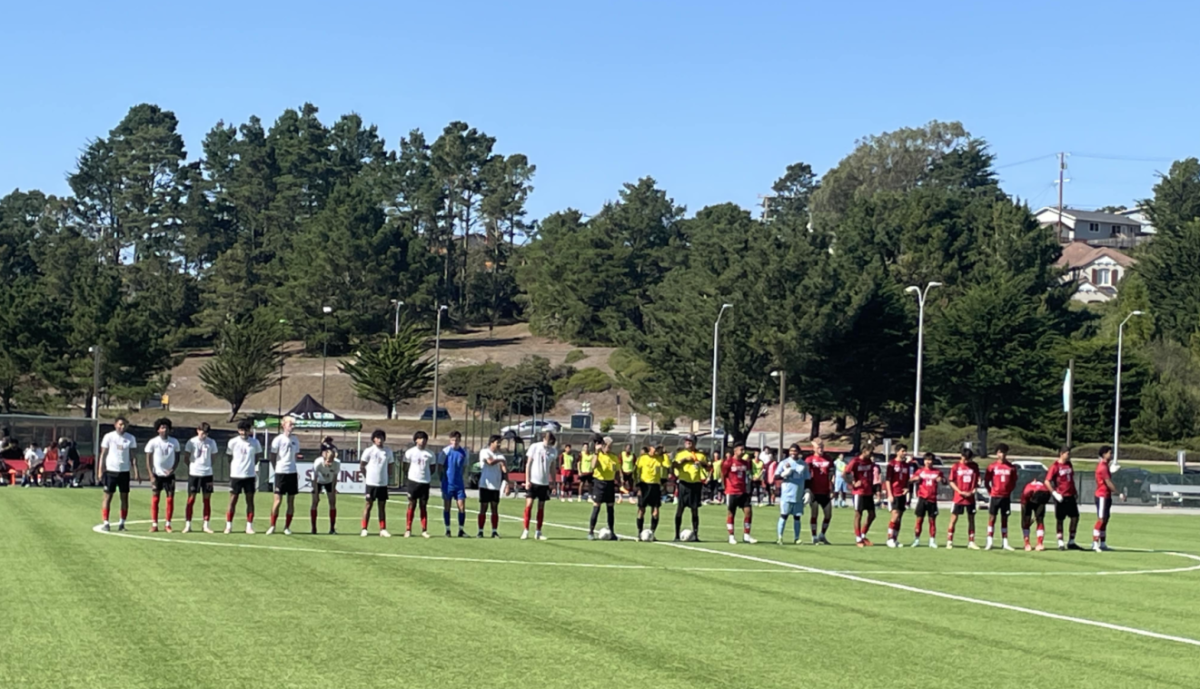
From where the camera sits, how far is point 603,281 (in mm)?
132125

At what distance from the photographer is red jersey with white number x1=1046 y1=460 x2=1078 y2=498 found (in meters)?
26.2

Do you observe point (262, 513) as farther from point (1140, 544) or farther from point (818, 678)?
point (818, 678)

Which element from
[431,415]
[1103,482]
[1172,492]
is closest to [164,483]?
[1103,482]

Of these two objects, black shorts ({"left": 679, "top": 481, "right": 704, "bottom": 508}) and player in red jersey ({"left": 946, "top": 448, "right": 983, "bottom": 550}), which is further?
player in red jersey ({"left": 946, "top": 448, "right": 983, "bottom": 550})

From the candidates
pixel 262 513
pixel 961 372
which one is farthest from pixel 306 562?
pixel 961 372

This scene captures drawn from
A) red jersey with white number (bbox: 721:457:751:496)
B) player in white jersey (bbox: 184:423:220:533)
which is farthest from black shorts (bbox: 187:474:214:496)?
red jersey with white number (bbox: 721:457:751:496)

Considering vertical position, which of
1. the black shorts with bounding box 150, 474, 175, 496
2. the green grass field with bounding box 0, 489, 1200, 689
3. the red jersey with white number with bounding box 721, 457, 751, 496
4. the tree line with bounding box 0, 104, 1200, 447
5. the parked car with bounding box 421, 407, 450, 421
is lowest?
the green grass field with bounding box 0, 489, 1200, 689

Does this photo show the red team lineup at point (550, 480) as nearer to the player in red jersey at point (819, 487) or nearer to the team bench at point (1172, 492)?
the player in red jersey at point (819, 487)

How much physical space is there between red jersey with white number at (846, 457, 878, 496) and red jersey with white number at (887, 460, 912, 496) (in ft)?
1.91

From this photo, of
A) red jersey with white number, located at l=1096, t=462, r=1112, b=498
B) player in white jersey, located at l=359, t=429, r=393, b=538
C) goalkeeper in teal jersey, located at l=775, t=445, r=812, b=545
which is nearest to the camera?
player in white jersey, located at l=359, t=429, r=393, b=538

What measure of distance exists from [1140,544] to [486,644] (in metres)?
21.3

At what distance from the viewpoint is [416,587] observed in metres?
15.9

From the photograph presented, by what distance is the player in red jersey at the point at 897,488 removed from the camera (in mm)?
25938

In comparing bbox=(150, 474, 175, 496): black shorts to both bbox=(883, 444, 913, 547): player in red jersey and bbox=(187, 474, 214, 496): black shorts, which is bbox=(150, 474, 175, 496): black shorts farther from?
bbox=(883, 444, 913, 547): player in red jersey
